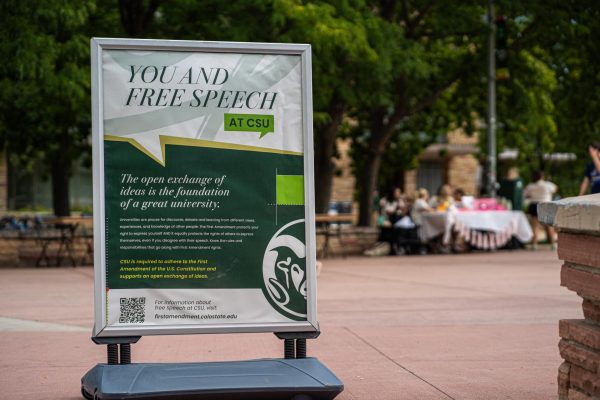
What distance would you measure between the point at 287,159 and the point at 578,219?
201 cm

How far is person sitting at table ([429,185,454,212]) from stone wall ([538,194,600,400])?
18731mm

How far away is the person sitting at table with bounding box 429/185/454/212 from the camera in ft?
80.5

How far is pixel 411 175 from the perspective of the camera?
185 feet

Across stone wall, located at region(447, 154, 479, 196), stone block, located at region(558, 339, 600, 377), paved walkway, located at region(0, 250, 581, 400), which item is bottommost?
paved walkway, located at region(0, 250, 581, 400)

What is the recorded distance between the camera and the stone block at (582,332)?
518 centimetres

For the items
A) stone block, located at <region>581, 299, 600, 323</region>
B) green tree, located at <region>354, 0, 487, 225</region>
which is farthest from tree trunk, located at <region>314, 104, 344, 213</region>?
stone block, located at <region>581, 299, 600, 323</region>

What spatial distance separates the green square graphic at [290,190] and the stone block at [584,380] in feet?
6.47

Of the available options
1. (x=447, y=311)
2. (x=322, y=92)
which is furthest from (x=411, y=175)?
(x=447, y=311)

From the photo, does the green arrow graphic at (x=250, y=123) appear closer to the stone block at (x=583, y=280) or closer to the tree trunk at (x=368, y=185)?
the stone block at (x=583, y=280)

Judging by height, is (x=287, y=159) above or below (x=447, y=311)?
above

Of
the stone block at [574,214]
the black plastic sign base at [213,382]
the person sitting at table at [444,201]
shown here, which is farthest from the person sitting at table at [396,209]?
the stone block at [574,214]

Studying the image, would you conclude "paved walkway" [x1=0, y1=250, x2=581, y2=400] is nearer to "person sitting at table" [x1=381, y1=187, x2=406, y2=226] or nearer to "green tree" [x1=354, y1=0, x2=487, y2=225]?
"green tree" [x1=354, y1=0, x2=487, y2=225]

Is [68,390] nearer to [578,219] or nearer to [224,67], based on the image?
[224,67]

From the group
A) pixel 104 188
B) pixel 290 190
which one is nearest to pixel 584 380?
pixel 290 190
